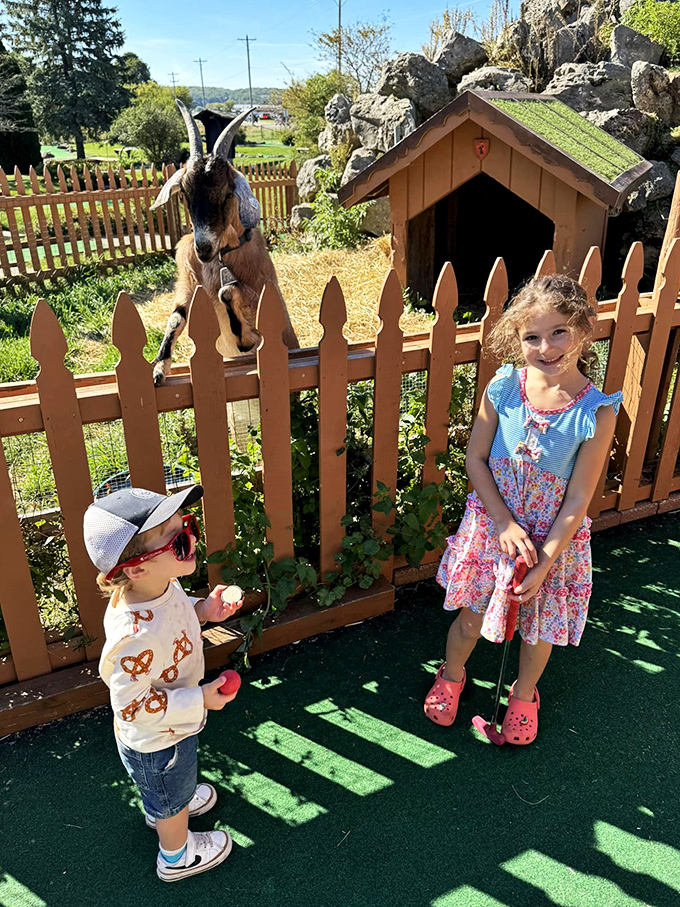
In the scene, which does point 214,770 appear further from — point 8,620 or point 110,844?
point 8,620

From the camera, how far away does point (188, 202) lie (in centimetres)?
270

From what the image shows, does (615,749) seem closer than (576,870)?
No

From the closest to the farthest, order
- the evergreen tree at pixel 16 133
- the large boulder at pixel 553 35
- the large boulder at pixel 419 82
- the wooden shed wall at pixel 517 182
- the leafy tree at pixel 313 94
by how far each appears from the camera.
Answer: the wooden shed wall at pixel 517 182
the large boulder at pixel 553 35
the large boulder at pixel 419 82
the leafy tree at pixel 313 94
the evergreen tree at pixel 16 133

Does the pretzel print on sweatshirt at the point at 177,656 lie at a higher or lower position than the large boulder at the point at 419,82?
lower

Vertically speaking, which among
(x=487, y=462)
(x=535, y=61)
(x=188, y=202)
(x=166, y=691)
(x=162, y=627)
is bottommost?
(x=166, y=691)

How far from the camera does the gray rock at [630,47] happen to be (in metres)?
9.70

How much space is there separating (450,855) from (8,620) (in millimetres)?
1705

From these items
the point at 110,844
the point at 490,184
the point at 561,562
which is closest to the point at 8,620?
the point at 110,844

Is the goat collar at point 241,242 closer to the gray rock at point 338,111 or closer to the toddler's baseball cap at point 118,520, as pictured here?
the toddler's baseball cap at point 118,520

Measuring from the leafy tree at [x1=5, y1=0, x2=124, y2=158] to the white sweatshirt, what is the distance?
50.6m

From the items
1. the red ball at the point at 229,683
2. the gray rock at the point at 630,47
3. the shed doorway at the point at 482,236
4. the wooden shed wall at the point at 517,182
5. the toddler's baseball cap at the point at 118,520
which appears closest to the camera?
the toddler's baseball cap at the point at 118,520

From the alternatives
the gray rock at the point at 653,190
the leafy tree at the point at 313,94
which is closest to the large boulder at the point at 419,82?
the gray rock at the point at 653,190

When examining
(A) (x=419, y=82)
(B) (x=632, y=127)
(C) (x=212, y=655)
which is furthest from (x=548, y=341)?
(A) (x=419, y=82)

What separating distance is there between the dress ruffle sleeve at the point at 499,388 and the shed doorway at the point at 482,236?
6.14 metres
